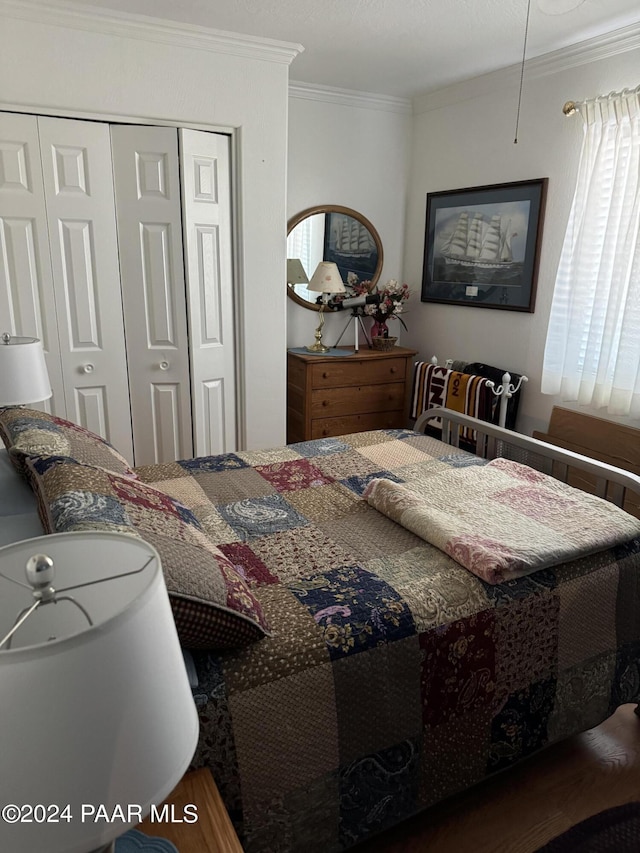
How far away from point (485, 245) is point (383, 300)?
2.59ft

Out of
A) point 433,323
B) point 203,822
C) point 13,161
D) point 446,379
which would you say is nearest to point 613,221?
point 446,379

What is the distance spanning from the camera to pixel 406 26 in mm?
2846

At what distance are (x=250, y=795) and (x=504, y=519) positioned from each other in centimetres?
104

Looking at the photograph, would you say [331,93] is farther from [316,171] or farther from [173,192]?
[173,192]

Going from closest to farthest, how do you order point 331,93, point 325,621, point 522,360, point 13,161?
1. point 325,621
2. point 13,161
3. point 522,360
4. point 331,93

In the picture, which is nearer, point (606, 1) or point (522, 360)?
point (606, 1)

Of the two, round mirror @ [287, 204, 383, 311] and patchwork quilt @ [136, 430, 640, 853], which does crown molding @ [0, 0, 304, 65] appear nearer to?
round mirror @ [287, 204, 383, 311]

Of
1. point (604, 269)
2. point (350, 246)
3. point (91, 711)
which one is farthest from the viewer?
point (350, 246)

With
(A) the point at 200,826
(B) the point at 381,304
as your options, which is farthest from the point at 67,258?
(A) the point at 200,826

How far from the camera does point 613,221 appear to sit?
9.59 feet

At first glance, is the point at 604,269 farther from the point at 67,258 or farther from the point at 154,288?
the point at 67,258

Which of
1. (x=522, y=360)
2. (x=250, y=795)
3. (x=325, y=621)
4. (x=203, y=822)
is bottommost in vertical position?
(x=250, y=795)

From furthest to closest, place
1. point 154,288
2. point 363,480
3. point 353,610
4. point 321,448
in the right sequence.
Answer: point 154,288 → point 321,448 → point 363,480 → point 353,610

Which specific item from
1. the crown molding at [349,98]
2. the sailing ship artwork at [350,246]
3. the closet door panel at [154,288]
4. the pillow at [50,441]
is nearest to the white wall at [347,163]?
the crown molding at [349,98]
